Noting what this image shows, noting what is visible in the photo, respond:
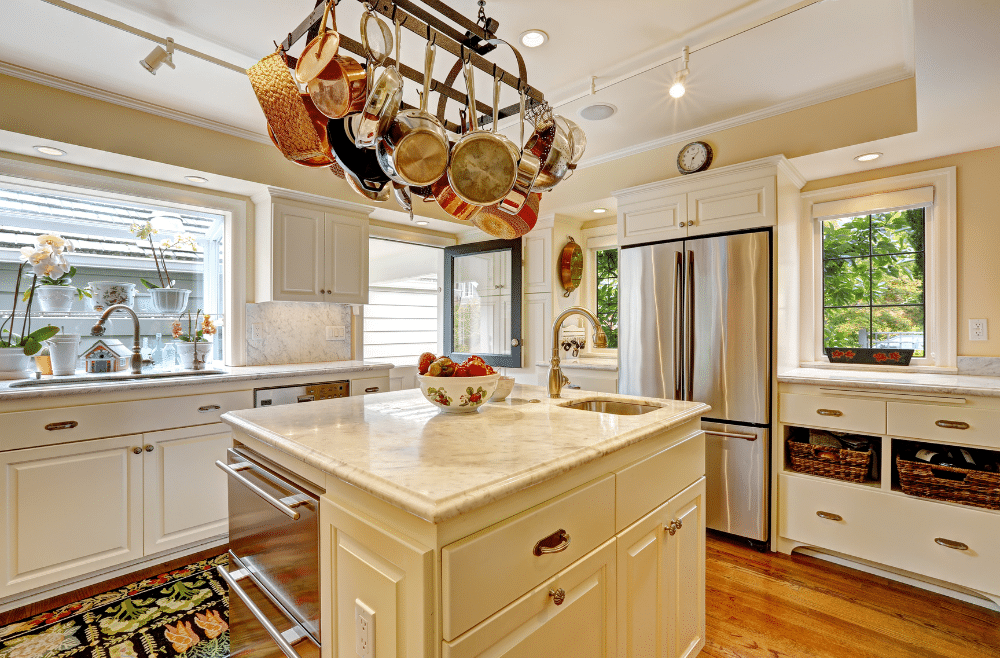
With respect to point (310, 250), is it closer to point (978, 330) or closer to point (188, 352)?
point (188, 352)

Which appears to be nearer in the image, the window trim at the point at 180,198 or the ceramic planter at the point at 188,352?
the window trim at the point at 180,198

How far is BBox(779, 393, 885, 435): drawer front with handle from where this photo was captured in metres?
2.41

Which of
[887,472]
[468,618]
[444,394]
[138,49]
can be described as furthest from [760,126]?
[138,49]

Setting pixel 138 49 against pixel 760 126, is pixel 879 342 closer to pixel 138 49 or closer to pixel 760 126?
pixel 760 126

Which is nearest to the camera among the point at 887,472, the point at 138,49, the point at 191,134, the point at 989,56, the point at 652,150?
the point at 989,56

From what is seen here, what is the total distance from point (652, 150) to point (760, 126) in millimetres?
683

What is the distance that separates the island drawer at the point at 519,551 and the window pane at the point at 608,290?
2.94 m

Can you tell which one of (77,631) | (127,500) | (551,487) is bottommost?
(77,631)

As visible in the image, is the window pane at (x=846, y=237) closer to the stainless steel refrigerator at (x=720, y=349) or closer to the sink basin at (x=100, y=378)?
the stainless steel refrigerator at (x=720, y=349)

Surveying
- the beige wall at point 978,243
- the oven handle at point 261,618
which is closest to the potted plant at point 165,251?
the oven handle at point 261,618

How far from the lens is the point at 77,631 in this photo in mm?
2021

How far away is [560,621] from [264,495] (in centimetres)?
84

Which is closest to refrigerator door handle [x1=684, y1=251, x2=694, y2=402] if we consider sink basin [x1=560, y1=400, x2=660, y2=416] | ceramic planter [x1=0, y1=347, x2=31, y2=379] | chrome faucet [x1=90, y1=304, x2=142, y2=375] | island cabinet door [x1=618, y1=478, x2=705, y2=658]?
sink basin [x1=560, y1=400, x2=660, y2=416]

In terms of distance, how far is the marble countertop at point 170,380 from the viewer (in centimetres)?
218
